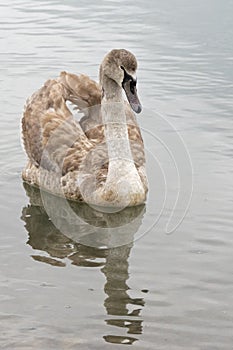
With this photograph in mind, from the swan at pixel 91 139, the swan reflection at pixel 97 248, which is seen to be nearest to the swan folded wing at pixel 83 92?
the swan at pixel 91 139

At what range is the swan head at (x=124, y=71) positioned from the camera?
9.58 metres

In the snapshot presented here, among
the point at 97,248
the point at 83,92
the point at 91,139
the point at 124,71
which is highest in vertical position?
the point at 124,71

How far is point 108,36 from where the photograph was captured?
56.9 feet

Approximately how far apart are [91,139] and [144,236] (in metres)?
2.10

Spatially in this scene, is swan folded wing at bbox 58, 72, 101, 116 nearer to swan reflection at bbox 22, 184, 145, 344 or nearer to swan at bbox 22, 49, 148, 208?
swan at bbox 22, 49, 148, 208

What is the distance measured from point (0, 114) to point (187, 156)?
3133mm

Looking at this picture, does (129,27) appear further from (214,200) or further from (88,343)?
(88,343)

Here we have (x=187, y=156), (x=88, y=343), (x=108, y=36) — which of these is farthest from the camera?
(x=108, y=36)

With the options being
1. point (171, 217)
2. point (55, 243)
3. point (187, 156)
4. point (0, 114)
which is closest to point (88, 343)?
point (55, 243)

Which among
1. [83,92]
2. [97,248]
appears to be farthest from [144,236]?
[83,92]

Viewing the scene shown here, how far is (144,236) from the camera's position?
912 centimetres

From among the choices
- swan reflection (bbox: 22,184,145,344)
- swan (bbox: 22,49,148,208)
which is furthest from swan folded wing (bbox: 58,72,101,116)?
swan reflection (bbox: 22,184,145,344)

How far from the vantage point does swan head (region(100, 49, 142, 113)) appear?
9.58 metres

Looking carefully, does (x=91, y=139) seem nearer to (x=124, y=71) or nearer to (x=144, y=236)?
(x=124, y=71)
